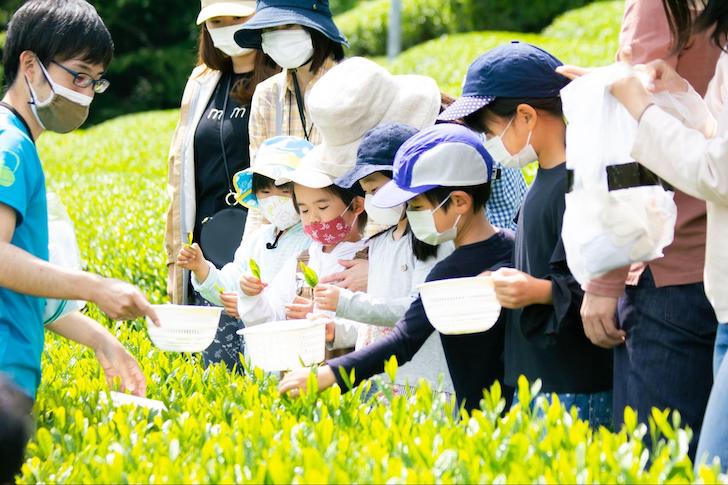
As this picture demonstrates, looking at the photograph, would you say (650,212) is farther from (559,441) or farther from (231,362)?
(231,362)

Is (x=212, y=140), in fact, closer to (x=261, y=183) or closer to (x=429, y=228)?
(x=261, y=183)

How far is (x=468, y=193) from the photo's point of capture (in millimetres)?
3961

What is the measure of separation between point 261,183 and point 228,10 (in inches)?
49.5

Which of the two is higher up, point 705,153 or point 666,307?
point 705,153

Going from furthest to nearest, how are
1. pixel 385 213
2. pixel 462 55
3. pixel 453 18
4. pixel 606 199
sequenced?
pixel 453 18, pixel 462 55, pixel 385 213, pixel 606 199

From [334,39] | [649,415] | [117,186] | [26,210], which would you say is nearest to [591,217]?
[649,415]

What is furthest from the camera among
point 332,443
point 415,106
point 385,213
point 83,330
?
point 415,106

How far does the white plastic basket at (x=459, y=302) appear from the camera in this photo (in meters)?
3.34

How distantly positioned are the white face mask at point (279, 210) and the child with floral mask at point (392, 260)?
0.48m

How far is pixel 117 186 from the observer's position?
9680mm

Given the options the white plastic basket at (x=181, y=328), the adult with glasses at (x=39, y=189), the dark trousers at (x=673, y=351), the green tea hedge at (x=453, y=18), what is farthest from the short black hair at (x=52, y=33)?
the green tea hedge at (x=453, y=18)

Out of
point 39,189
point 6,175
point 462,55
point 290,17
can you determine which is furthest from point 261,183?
point 462,55

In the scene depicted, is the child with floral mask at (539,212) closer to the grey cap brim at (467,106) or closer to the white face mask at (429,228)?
the grey cap brim at (467,106)

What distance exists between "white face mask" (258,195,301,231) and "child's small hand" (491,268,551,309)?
170 centimetres
